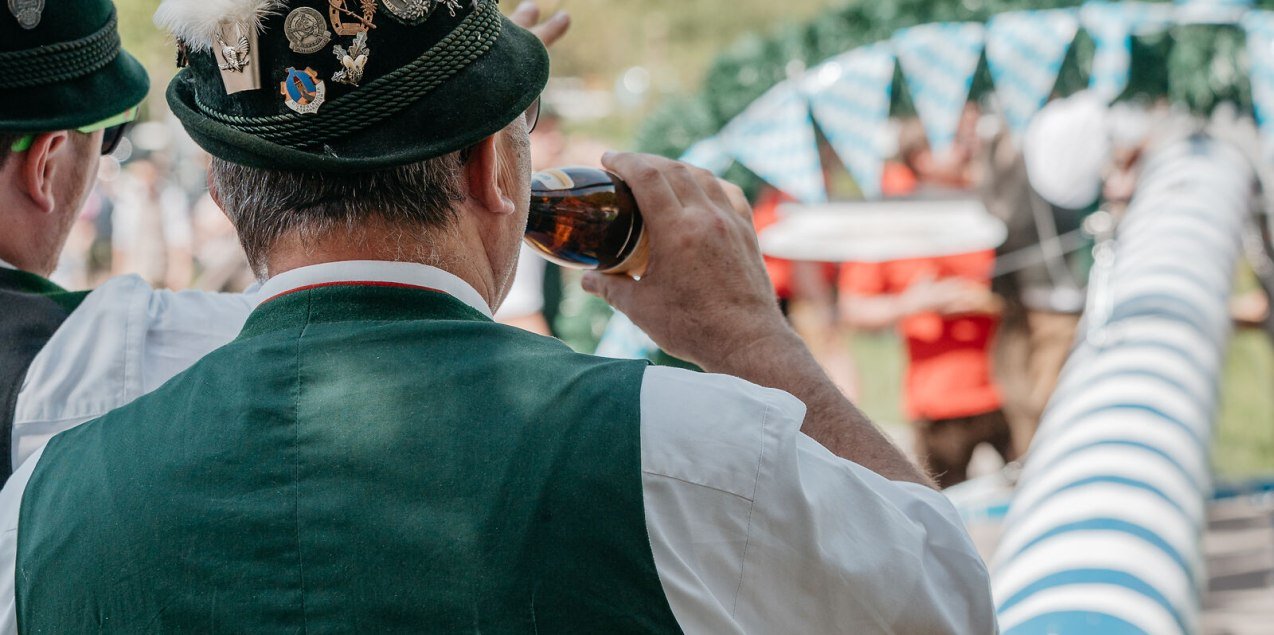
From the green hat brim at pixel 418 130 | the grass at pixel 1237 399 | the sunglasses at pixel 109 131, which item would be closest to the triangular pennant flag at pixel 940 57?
the grass at pixel 1237 399

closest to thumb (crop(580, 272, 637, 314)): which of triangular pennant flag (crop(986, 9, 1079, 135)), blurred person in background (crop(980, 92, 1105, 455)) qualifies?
triangular pennant flag (crop(986, 9, 1079, 135))

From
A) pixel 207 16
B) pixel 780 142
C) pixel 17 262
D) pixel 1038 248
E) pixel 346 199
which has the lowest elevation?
pixel 1038 248

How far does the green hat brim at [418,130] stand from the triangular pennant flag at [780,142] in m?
3.54

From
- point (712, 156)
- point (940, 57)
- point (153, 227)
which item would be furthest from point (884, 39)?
point (153, 227)

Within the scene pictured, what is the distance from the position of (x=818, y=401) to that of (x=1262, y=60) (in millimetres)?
3880

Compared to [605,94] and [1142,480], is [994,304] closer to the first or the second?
[1142,480]

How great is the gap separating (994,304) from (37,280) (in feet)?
14.8

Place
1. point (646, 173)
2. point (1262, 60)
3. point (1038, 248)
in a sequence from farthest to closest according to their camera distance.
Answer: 1. point (1038, 248)
2. point (1262, 60)
3. point (646, 173)

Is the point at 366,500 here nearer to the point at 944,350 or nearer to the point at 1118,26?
the point at 1118,26

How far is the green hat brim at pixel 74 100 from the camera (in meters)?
1.55

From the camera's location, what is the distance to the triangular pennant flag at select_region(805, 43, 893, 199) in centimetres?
450

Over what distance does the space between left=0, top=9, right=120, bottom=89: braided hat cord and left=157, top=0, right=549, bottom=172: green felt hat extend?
2.06 ft

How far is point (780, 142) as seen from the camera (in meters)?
4.58

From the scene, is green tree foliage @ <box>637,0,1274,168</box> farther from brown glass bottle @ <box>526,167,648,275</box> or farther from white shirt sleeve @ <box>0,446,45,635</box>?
white shirt sleeve @ <box>0,446,45,635</box>
